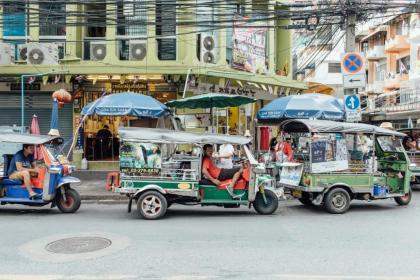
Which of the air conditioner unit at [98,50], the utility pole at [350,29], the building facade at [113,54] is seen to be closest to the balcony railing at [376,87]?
the building facade at [113,54]

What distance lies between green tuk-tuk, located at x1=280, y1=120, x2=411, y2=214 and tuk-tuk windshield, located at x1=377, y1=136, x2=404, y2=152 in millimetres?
236

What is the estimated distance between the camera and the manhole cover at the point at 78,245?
6.67 meters

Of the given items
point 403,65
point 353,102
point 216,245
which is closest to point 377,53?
point 403,65

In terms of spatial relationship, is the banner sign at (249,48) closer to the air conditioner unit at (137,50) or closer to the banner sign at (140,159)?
the air conditioner unit at (137,50)

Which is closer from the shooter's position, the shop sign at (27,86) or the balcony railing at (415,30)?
the shop sign at (27,86)

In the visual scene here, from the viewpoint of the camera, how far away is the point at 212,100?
13398 millimetres

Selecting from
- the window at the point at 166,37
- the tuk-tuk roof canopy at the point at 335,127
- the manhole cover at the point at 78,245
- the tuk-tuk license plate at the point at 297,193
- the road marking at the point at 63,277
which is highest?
the window at the point at 166,37

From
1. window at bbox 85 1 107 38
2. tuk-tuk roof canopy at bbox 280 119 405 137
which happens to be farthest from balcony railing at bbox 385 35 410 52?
tuk-tuk roof canopy at bbox 280 119 405 137

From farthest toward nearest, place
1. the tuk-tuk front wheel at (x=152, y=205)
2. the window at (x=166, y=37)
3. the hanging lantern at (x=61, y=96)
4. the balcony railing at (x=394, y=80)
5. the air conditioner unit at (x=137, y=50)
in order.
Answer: the balcony railing at (x=394, y=80), the window at (x=166, y=37), the air conditioner unit at (x=137, y=50), the hanging lantern at (x=61, y=96), the tuk-tuk front wheel at (x=152, y=205)

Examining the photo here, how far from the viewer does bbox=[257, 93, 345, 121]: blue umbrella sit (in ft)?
44.7

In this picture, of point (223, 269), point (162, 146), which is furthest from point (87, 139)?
point (223, 269)

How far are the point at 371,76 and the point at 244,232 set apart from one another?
4102 cm

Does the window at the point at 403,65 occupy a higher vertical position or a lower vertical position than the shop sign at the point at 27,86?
higher

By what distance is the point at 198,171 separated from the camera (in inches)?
375
